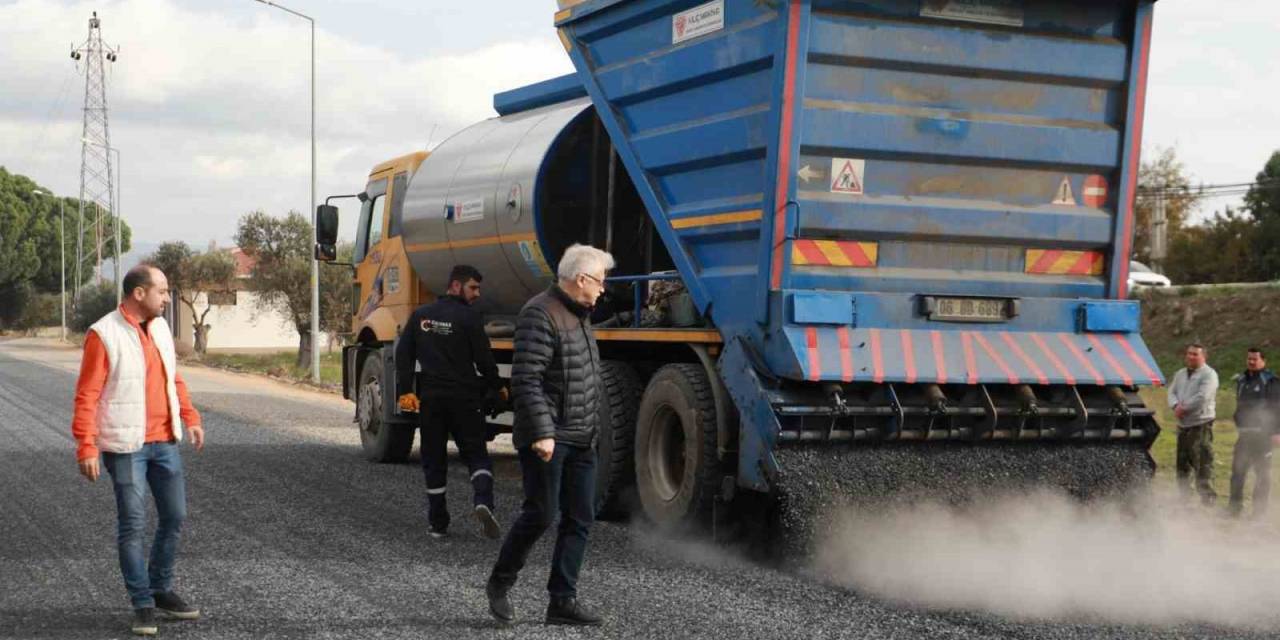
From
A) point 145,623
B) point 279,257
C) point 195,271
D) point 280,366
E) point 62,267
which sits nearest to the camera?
point 145,623

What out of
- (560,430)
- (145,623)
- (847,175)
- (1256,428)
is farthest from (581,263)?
(1256,428)

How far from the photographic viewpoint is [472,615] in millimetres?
6453

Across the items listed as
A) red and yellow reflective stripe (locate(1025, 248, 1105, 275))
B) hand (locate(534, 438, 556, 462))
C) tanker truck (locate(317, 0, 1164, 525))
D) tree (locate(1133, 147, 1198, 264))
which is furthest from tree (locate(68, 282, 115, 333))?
hand (locate(534, 438, 556, 462))

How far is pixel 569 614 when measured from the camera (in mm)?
6199

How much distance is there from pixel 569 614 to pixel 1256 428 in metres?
6.37

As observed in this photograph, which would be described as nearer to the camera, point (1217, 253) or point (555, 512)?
point (555, 512)

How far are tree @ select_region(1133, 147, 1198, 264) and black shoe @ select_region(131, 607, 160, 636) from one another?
47.0 metres

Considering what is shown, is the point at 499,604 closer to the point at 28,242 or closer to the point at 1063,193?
the point at 1063,193

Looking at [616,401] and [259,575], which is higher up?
[616,401]

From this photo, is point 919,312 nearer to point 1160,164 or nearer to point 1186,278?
point 1186,278

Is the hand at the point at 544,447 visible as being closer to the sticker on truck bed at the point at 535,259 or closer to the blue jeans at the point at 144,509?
the blue jeans at the point at 144,509

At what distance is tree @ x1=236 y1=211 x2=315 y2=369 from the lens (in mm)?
41062

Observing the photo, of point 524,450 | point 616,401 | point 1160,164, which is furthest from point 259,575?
point 1160,164

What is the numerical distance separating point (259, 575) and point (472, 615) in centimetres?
152
